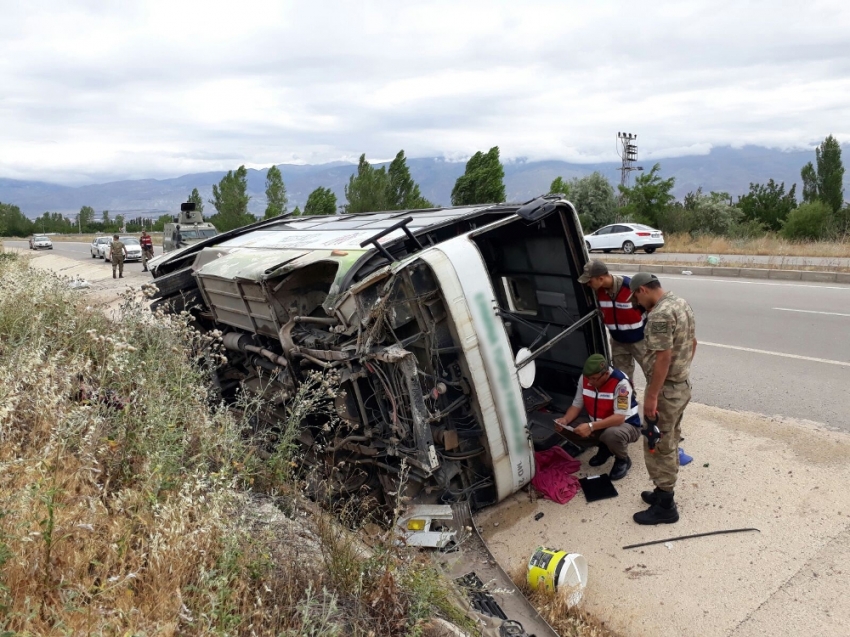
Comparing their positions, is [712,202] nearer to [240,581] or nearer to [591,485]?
[591,485]

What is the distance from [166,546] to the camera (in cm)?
217

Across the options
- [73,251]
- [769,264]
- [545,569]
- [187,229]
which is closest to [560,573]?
[545,569]

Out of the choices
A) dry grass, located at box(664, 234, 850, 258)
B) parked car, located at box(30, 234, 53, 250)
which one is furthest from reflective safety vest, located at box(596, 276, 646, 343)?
parked car, located at box(30, 234, 53, 250)

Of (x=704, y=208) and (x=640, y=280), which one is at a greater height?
(x=640, y=280)

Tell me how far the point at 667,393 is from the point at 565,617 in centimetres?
150

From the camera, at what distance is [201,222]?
2027cm

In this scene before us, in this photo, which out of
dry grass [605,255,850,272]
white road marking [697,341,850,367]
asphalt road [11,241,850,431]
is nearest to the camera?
asphalt road [11,241,850,431]

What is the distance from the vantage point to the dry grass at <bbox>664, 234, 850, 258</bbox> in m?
16.0

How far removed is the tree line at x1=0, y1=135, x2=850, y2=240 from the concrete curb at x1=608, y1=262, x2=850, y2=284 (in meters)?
7.48

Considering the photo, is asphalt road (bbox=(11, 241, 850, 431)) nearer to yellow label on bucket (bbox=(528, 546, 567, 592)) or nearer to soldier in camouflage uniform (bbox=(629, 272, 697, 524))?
soldier in camouflage uniform (bbox=(629, 272, 697, 524))

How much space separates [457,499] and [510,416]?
2.09 feet

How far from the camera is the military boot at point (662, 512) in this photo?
12.5 ft

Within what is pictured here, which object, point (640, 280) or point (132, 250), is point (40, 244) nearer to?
point (132, 250)

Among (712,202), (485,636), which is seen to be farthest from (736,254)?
(485,636)
